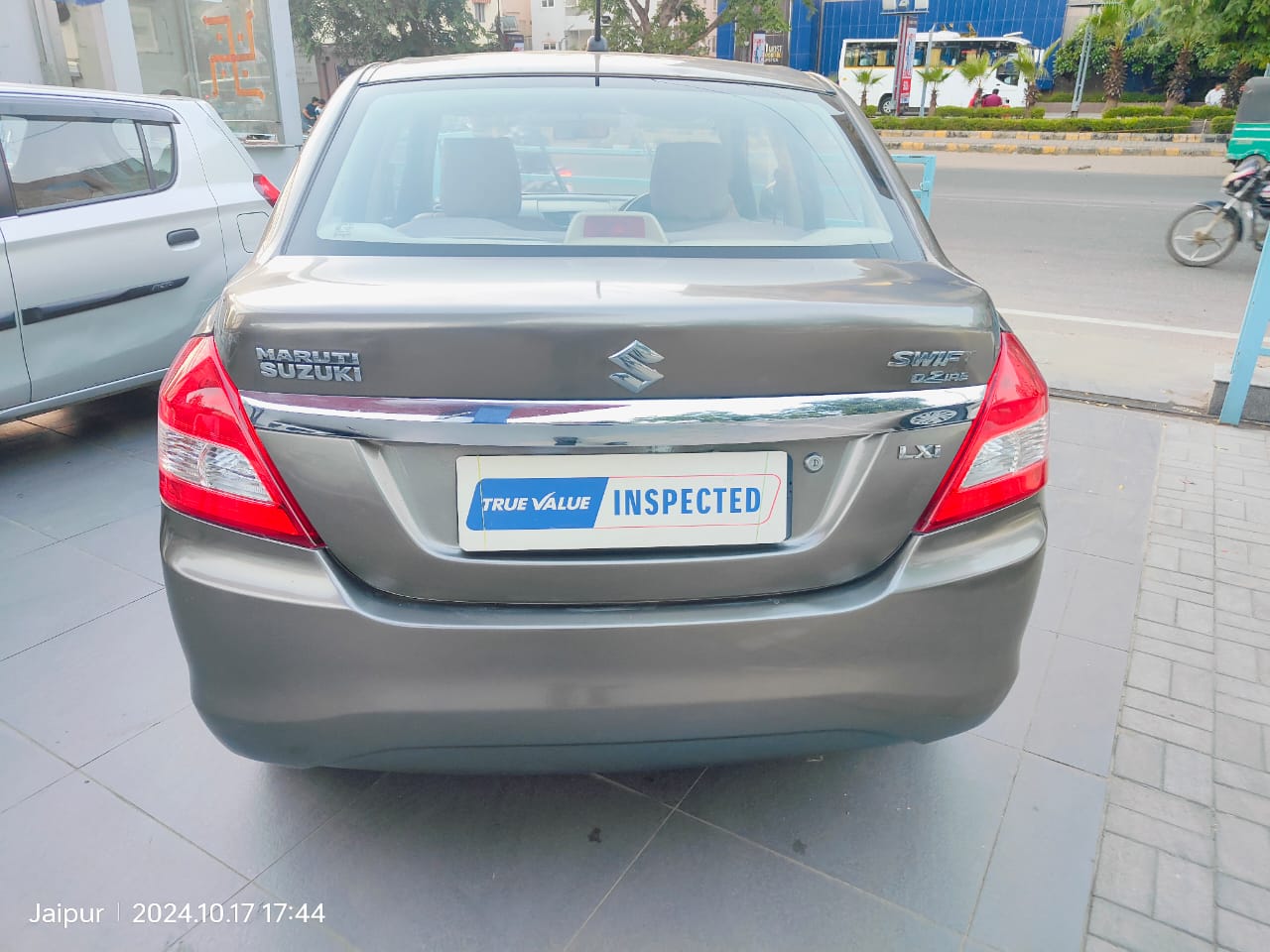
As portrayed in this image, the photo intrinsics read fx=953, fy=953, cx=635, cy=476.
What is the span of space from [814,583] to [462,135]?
1.33m

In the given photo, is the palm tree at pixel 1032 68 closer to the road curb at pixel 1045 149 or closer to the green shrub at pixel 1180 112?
the green shrub at pixel 1180 112

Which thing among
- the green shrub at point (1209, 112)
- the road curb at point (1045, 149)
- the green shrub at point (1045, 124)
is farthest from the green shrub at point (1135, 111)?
the road curb at point (1045, 149)

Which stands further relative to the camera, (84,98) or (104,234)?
(84,98)

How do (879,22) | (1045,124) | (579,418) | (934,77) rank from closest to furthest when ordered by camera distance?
(579,418) < (1045,124) < (934,77) < (879,22)

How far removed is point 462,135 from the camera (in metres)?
2.19

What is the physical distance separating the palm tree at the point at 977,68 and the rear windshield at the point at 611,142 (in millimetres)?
34155

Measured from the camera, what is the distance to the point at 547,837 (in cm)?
203

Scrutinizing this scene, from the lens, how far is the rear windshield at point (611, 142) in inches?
73.8

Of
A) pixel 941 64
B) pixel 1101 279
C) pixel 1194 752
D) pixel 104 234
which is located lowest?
pixel 1101 279

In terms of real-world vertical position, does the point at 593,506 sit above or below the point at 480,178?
below

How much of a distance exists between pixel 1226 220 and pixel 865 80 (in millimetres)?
27802

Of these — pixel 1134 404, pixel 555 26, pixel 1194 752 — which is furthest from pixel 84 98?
pixel 555 26

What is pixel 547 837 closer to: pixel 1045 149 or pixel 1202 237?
pixel 1202 237

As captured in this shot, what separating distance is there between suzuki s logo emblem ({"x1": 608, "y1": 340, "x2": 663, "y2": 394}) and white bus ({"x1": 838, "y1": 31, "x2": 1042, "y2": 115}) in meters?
35.4
